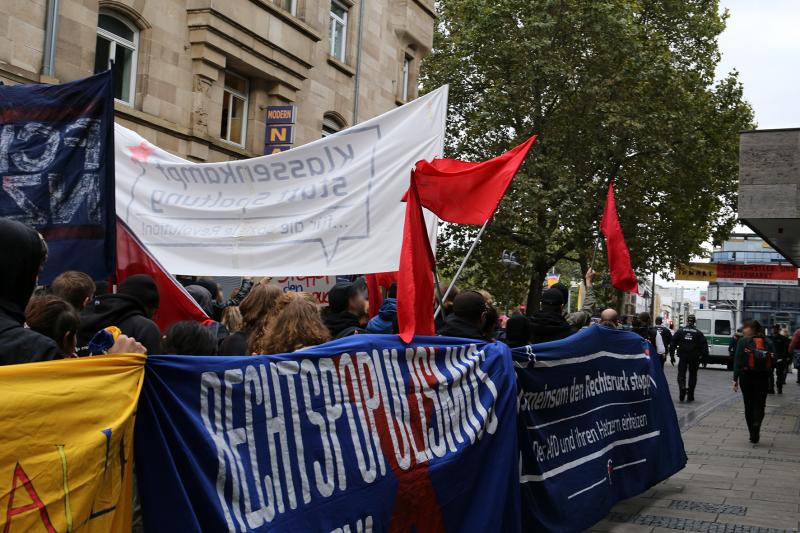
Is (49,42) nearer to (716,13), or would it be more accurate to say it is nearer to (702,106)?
(702,106)

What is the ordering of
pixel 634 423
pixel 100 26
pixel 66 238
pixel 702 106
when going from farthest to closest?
pixel 702 106 < pixel 100 26 < pixel 634 423 < pixel 66 238

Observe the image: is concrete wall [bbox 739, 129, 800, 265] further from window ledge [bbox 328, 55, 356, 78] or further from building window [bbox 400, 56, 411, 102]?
building window [bbox 400, 56, 411, 102]

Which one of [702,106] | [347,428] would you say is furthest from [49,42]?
[702,106]

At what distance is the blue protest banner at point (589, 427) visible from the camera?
575cm

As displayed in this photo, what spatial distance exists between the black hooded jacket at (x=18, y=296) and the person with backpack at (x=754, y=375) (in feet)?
36.5

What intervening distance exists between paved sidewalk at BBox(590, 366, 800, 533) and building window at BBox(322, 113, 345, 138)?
36.0 feet

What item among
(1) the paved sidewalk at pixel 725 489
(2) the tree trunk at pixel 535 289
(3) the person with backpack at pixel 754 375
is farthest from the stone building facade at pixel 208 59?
(2) the tree trunk at pixel 535 289

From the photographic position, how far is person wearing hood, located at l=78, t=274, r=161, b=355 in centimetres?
463

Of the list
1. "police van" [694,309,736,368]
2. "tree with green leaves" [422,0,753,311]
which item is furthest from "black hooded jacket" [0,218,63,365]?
"police van" [694,309,736,368]

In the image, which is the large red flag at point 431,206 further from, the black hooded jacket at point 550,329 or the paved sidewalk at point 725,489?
the paved sidewalk at point 725,489

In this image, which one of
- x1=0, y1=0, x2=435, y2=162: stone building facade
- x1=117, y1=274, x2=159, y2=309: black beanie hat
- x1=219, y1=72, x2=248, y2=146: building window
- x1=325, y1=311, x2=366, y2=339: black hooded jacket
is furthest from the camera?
x1=219, y1=72, x2=248, y2=146: building window

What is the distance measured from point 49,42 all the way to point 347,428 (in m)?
11.3

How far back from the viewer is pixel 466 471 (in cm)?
489

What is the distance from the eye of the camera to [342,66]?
21328 millimetres
